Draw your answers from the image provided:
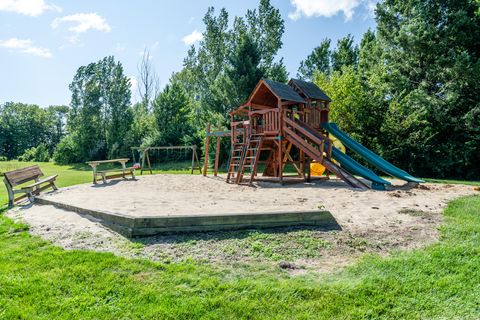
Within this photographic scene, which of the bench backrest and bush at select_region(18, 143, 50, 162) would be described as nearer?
the bench backrest

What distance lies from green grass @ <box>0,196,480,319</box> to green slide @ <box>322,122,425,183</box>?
7.27 m

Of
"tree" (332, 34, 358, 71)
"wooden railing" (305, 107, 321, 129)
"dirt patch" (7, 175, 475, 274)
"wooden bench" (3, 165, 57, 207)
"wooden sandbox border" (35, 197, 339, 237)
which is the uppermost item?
"tree" (332, 34, 358, 71)

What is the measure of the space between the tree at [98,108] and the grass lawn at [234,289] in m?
34.0

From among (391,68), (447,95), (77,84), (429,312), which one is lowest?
(429,312)

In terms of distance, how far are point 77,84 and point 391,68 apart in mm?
34071

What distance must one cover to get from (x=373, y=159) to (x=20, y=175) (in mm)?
11737

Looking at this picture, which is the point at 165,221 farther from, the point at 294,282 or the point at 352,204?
the point at 352,204

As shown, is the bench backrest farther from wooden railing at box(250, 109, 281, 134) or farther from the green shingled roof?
the green shingled roof

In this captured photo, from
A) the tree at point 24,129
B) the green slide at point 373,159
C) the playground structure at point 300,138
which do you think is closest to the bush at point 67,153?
the playground structure at point 300,138

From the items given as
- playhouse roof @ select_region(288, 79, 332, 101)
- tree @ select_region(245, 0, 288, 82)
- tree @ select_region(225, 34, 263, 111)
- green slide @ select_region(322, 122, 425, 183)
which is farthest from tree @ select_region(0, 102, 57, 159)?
green slide @ select_region(322, 122, 425, 183)

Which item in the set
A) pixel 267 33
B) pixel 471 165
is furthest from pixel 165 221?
pixel 267 33

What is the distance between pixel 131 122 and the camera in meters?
36.0

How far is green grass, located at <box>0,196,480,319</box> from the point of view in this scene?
285 centimetres

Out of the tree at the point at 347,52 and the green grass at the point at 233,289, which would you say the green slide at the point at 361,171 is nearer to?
the green grass at the point at 233,289
